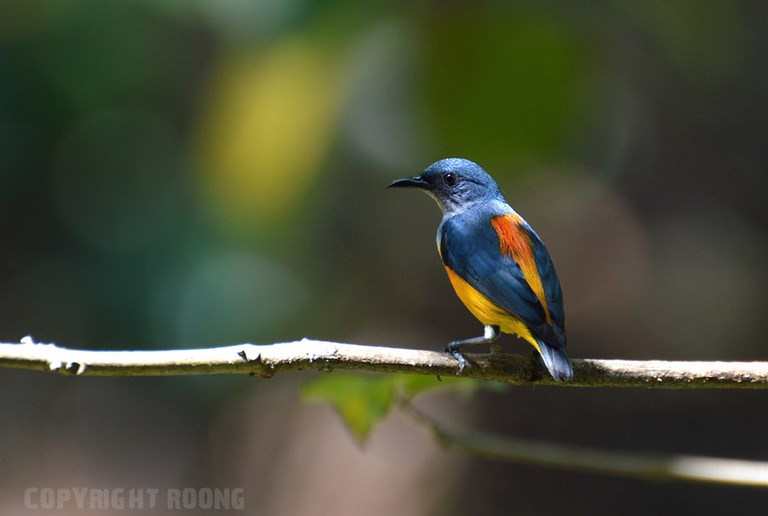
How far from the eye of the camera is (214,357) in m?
2.50

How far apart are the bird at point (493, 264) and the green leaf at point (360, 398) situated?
0.28 m

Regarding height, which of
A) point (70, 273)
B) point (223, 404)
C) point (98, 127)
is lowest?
point (223, 404)

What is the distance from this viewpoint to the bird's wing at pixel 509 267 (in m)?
3.47

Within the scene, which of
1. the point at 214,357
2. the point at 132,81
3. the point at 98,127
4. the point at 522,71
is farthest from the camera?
the point at 98,127

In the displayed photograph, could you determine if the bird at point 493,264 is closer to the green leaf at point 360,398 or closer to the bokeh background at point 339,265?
the green leaf at point 360,398

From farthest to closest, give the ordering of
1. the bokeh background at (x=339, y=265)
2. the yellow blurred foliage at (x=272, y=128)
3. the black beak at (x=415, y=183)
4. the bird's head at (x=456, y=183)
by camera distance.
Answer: the bokeh background at (x=339, y=265) < the yellow blurred foliage at (x=272, y=128) < the bird's head at (x=456, y=183) < the black beak at (x=415, y=183)

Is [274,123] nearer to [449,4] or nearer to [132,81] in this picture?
[449,4]

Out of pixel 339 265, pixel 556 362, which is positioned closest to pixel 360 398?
pixel 556 362

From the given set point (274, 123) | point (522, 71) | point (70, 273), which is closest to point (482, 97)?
point (522, 71)

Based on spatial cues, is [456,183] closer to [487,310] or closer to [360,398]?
[487,310]

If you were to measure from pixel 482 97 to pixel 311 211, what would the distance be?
7.44 feet

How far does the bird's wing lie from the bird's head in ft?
0.77

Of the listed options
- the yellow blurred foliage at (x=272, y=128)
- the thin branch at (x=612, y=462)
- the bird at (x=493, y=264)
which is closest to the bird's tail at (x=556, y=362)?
the bird at (x=493, y=264)

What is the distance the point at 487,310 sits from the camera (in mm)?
3646
